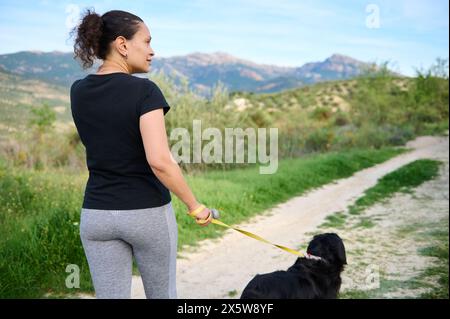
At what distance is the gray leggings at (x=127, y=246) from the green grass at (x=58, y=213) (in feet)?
9.58

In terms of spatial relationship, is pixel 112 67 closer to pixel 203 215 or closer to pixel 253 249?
pixel 203 215

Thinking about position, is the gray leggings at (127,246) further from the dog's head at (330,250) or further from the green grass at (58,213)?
the green grass at (58,213)

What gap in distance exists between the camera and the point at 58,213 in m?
6.09

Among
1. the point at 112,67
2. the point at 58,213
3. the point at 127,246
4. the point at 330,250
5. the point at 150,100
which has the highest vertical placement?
the point at 112,67

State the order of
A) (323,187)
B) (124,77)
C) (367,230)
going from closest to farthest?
(124,77) → (367,230) → (323,187)

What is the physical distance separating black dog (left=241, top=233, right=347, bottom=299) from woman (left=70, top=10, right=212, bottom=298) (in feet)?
2.60

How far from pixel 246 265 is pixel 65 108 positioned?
17.4 feet

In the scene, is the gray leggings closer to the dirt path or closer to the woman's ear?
the woman's ear

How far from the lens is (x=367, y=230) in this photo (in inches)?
309

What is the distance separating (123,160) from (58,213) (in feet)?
14.6

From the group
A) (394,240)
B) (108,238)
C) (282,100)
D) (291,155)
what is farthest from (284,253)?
(282,100)

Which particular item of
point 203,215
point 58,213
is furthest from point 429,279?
point 58,213

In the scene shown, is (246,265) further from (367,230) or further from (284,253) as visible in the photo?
(367,230)
